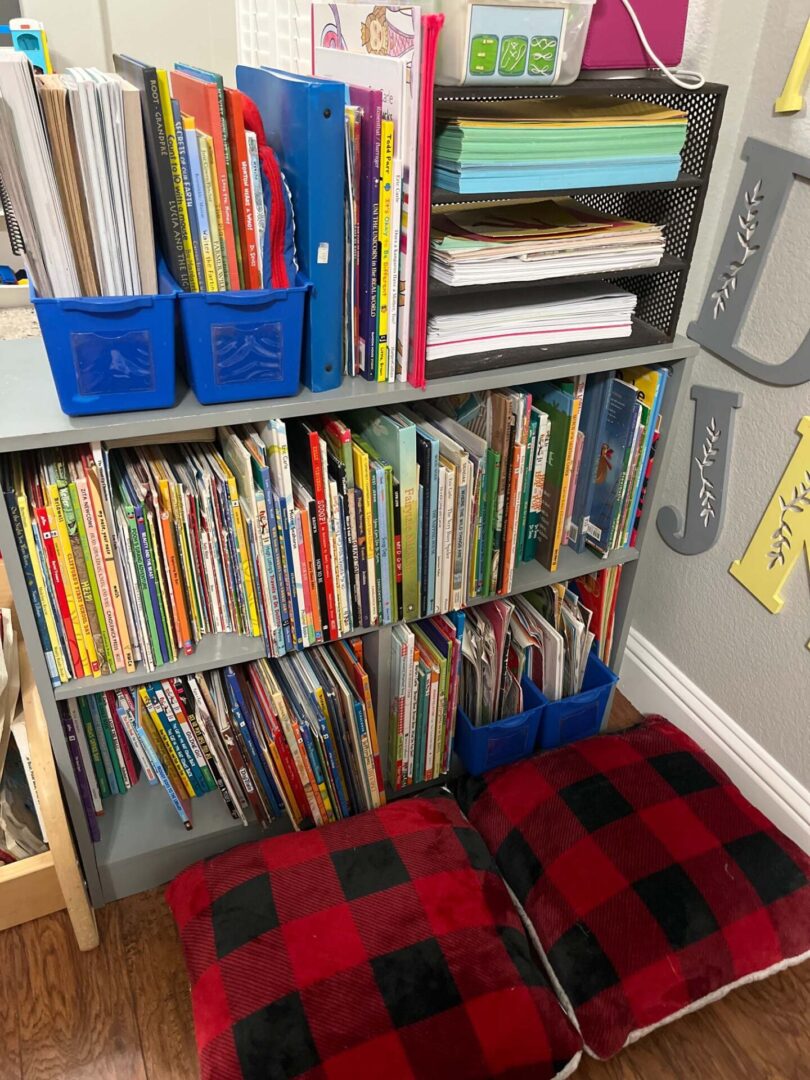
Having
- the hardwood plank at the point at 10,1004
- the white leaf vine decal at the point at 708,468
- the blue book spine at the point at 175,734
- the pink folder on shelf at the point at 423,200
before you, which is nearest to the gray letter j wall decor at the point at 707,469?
the white leaf vine decal at the point at 708,468

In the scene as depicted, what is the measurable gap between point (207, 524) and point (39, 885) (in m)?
0.67

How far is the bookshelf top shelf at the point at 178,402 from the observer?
93 cm

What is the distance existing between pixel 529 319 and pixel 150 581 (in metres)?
0.65

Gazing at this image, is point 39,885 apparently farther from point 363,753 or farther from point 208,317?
point 208,317

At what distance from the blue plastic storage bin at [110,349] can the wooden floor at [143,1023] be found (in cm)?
89

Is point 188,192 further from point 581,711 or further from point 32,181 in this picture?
point 581,711

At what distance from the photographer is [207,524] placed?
42.7 inches

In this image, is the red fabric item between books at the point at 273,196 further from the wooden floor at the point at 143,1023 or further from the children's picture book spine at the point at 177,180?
the wooden floor at the point at 143,1023

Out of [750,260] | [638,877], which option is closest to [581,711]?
[638,877]

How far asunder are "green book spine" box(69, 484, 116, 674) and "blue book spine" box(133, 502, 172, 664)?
0.06 meters

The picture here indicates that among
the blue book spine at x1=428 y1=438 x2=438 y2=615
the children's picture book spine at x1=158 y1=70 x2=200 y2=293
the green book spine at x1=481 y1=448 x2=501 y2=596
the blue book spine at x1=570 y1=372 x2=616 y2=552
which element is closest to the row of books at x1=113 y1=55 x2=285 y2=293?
the children's picture book spine at x1=158 y1=70 x2=200 y2=293

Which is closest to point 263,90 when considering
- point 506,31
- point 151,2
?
point 506,31

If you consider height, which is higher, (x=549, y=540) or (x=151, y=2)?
(x=151, y=2)

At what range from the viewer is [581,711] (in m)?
1.52
